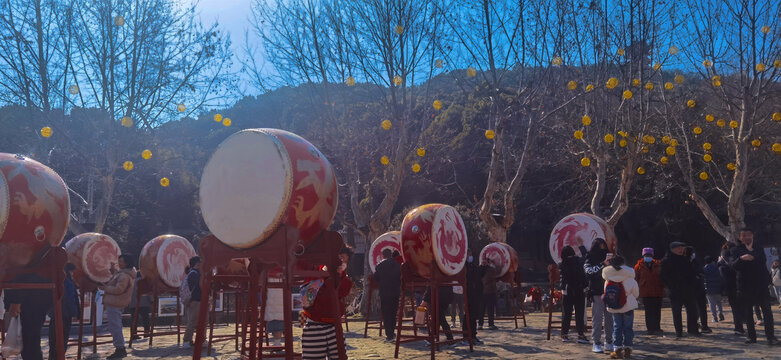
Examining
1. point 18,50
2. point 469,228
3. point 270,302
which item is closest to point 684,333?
point 270,302

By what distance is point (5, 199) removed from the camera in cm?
552

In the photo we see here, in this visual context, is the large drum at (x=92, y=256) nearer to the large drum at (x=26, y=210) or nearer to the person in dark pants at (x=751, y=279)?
the large drum at (x=26, y=210)

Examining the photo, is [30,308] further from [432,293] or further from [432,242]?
[432,242]

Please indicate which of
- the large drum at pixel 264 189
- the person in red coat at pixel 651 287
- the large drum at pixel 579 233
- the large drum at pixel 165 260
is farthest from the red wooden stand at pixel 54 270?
the person in red coat at pixel 651 287

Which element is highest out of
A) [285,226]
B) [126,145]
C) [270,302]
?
[126,145]

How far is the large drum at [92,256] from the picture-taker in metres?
11.8

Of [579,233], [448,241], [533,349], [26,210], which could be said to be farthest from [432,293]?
[26,210]

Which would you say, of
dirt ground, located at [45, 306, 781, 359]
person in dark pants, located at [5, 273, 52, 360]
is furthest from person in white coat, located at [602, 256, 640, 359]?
person in dark pants, located at [5, 273, 52, 360]

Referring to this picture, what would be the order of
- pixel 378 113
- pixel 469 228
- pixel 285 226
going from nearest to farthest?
pixel 285 226 < pixel 378 113 < pixel 469 228

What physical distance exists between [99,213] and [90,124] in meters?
2.76

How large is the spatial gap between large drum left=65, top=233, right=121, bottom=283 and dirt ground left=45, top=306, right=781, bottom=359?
1.43 m

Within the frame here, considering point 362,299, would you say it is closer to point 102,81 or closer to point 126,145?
point 126,145

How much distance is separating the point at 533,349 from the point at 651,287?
9.00 ft

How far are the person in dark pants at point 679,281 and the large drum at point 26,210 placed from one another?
9.22m
